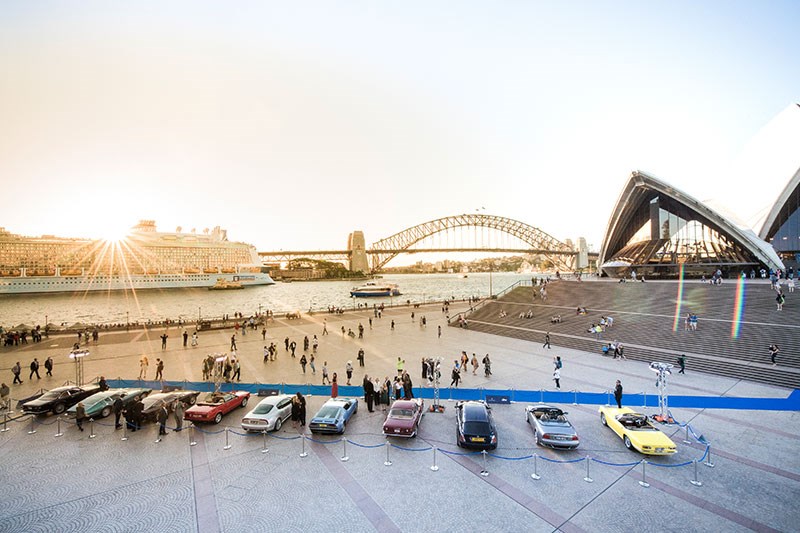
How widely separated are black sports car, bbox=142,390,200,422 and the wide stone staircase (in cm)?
2003

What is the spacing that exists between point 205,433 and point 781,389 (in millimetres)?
20236

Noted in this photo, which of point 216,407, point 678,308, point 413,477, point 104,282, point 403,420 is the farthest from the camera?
point 104,282

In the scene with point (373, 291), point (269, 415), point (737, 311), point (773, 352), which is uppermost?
point (737, 311)

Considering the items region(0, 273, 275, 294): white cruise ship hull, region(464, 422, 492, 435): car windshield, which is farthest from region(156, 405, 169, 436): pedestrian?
region(0, 273, 275, 294): white cruise ship hull

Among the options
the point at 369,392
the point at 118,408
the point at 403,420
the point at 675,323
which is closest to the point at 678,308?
the point at 675,323

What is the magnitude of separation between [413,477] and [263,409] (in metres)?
5.11

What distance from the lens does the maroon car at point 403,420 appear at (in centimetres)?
948

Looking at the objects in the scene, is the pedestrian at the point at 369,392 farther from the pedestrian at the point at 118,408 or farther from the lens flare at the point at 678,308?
the lens flare at the point at 678,308

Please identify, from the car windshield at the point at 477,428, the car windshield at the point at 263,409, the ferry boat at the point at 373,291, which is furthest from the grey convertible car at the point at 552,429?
the ferry boat at the point at 373,291

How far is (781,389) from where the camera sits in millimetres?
13008

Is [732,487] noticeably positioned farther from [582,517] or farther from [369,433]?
[369,433]

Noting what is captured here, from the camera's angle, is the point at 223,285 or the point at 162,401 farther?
the point at 223,285

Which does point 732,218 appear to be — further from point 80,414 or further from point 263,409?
point 80,414

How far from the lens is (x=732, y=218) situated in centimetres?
3781
